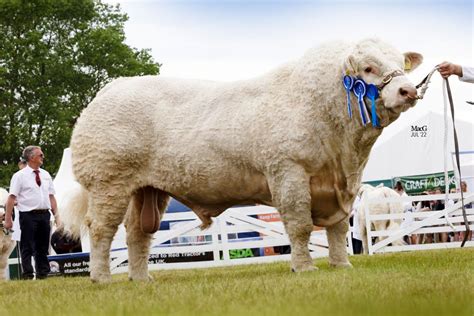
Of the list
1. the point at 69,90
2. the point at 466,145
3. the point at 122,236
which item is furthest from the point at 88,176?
the point at 69,90

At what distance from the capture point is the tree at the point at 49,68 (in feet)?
117

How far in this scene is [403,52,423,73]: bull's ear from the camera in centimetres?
896

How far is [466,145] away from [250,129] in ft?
45.2

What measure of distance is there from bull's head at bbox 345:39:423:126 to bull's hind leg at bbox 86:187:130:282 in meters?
2.82

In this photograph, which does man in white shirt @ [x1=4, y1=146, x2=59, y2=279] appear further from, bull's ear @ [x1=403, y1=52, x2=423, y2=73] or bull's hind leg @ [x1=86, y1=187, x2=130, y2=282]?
bull's ear @ [x1=403, y1=52, x2=423, y2=73]

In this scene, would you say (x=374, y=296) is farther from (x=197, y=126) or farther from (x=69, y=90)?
(x=69, y=90)

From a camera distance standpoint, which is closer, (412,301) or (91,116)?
(412,301)

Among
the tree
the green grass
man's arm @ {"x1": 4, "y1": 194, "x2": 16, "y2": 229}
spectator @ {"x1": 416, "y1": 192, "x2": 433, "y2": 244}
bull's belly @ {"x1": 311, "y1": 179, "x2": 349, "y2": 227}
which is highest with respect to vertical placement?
the tree

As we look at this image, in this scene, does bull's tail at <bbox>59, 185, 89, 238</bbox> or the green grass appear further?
bull's tail at <bbox>59, 185, 89, 238</bbox>

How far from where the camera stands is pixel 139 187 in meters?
9.41

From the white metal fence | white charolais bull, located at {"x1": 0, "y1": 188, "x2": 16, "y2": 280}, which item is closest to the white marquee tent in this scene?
the white metal fence

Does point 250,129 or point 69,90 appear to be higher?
point 69,90

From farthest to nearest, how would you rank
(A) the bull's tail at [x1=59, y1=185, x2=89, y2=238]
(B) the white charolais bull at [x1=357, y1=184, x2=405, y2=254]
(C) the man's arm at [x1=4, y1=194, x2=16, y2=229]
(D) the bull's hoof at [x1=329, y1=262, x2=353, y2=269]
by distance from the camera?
(B) the white charolais bull at [x1=357, y1=184, x2=405, y2=254] < (C) the man's arm at [x1=4, y1=194, x2=16, y2=229] < (A) the bull's tail at [x1=59, y1=185, x2=89, y2=238] < (D) the bull's hoof at [x1=329, y1=262, x2=353, y2=269]

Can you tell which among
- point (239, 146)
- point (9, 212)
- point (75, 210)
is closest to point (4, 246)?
point (9, 212)
